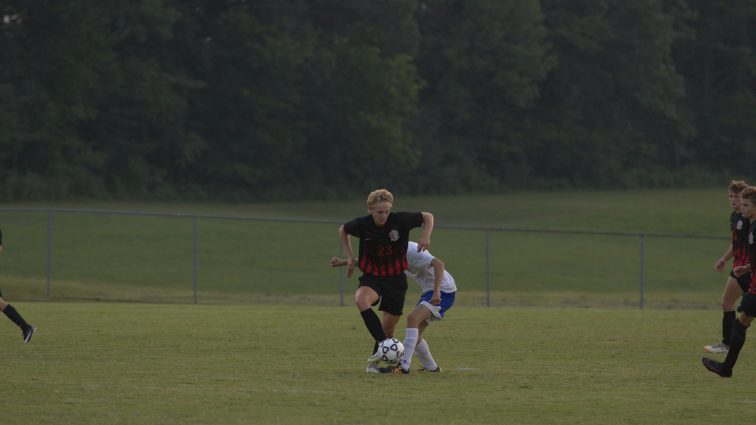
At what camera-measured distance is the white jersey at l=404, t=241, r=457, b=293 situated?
1235 cm

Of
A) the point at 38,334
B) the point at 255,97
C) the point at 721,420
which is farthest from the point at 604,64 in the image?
the point at 721,420

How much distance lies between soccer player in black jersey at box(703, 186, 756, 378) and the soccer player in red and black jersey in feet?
9.65

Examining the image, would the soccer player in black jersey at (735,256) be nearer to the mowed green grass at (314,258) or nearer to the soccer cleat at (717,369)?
the soccer cleat at (717,369)

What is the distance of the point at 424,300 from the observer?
40.7ft

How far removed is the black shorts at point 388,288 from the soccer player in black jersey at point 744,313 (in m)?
2.94

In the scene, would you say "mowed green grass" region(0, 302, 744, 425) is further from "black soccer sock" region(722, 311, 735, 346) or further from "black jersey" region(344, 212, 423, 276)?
"black jersey" region(344, 212, 423, 276)

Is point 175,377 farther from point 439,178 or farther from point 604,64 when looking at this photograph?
point 604,64

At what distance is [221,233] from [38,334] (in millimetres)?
30260

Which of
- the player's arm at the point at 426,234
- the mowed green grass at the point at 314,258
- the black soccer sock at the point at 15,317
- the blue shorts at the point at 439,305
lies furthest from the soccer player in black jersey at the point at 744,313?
the mowed green grass at the point at 314,258

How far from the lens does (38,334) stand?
16.2 metres

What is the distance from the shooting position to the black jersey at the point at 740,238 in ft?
45.4

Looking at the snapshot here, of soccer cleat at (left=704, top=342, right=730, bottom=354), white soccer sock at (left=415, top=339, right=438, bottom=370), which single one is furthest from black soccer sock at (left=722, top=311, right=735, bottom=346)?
white soccer sock at (left=415, top=339, right=438, bottom=370)

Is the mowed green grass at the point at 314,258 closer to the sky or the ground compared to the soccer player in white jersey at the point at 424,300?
closer to the ground

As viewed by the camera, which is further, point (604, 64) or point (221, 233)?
point (604, 64)
